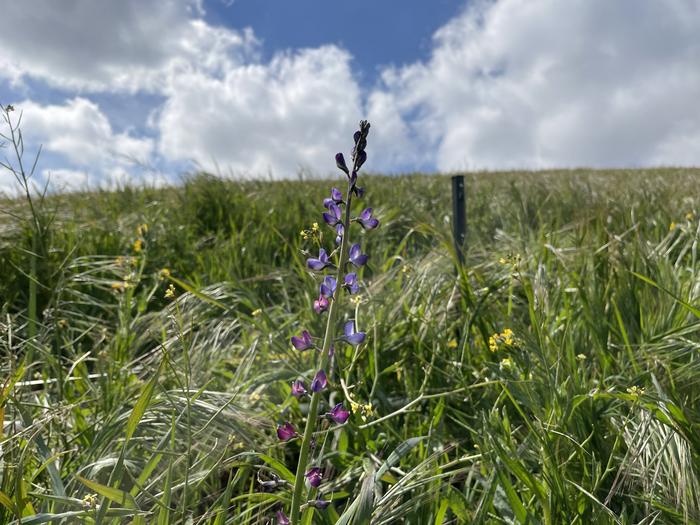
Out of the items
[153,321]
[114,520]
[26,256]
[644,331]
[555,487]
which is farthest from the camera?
[26,256]

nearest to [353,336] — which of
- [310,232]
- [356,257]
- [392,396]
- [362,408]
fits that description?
[356,257]

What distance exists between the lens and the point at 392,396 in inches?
112

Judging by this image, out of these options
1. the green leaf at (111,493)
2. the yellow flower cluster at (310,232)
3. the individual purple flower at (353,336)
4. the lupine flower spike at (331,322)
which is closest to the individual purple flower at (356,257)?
the lupine flower spike at (331,322)

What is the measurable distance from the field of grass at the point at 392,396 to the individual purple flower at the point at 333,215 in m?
0.51

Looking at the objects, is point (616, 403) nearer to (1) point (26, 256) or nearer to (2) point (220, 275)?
(2) point (220, 275)

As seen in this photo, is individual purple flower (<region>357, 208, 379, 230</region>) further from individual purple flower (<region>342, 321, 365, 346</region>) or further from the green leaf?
the green leaf

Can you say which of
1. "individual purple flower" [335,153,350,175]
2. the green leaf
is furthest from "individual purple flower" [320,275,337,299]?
the green leaf

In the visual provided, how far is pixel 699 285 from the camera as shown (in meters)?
2.89

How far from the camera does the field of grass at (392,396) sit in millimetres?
1760

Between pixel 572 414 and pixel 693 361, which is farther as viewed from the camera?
pixel 693 361

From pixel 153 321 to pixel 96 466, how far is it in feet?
6.38

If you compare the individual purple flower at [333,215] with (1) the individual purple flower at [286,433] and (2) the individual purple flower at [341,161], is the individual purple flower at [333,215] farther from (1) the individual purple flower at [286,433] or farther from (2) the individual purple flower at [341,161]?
(1) the individual purple flower at [286,433]

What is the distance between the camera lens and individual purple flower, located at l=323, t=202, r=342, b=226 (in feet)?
4.79

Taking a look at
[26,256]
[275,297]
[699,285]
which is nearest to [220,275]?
[275,297]
